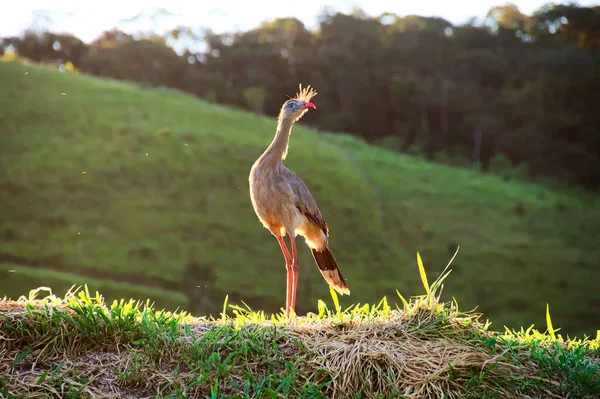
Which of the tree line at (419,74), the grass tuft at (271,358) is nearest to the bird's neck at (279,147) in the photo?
the grass tuft at (271,358)

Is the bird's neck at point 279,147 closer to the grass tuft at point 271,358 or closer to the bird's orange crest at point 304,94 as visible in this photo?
the bird's orange crest at point 304,94

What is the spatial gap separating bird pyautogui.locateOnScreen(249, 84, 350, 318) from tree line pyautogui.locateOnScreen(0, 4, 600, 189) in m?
32.9

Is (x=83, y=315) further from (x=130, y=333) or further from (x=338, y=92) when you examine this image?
(x=338, y=92)

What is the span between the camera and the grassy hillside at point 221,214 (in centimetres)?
2531

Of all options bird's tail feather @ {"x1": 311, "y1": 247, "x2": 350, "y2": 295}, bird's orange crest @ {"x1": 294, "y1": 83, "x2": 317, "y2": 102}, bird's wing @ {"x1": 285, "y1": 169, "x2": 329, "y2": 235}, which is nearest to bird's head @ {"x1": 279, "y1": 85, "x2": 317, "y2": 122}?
bird's orange crest @ {"x1": 294, "y1": 83, "x2": 317, "y2": 102}

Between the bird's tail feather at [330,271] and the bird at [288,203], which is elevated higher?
the bird at [288,203]

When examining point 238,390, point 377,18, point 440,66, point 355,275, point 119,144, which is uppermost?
point 377,18

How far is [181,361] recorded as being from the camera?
4102mm

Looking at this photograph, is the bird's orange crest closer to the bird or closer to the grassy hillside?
the bird

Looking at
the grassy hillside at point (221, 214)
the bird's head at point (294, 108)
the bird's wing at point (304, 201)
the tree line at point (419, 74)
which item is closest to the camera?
the bird's wing at point (304, 201)

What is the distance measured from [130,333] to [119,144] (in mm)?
30169

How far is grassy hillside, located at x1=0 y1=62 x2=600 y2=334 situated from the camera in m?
25.3

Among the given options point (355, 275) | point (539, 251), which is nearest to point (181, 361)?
point (355, 275)

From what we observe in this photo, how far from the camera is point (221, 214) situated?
29.8 metres
